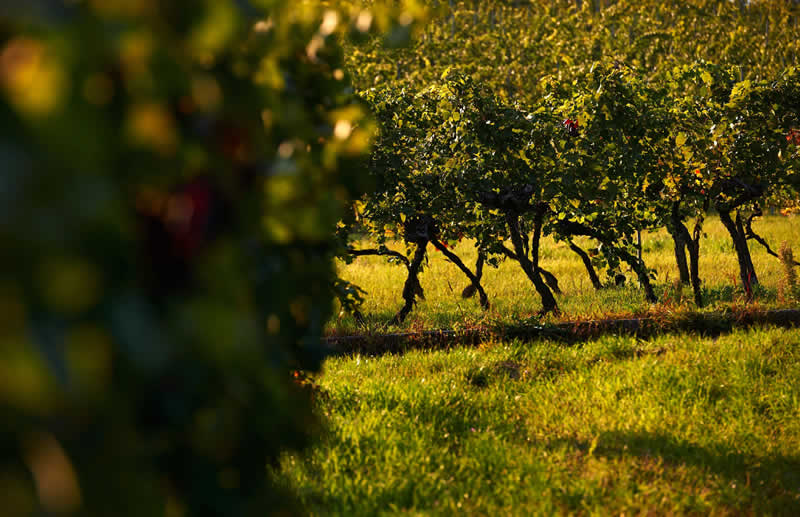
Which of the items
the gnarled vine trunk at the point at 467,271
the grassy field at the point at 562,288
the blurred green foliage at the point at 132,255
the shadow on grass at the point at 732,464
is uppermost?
the blurred green foliage at the point at 132,255

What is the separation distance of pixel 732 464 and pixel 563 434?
1.07m

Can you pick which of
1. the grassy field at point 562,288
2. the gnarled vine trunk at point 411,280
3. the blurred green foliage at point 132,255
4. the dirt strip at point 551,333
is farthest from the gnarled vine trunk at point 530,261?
the blurred green foliage at point 132,255

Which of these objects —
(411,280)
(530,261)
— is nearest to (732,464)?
(530,261)

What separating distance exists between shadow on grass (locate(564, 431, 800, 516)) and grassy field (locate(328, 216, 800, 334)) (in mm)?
3157

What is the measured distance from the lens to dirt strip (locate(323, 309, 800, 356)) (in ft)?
25.0

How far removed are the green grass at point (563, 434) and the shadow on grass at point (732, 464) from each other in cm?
1

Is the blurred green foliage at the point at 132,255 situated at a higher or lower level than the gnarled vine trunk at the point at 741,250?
higher

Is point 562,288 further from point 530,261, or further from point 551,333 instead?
point 551,333

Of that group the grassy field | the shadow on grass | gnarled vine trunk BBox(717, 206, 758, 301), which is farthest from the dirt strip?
the shadow on grass

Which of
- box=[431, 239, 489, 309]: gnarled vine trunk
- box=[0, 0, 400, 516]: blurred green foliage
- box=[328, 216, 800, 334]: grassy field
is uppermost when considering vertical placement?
box=[0, 0, 400, 516]: blurred green foliage

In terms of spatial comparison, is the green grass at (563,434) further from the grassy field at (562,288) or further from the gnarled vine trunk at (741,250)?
the gnarled vine trunk at (741,250)

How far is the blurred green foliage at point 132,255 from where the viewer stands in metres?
0.82

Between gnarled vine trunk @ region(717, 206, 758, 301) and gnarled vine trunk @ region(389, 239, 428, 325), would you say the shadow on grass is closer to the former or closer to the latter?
gnarled vine trunk @ region(389, 239, 428, 325)

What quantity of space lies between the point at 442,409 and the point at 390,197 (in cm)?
423
